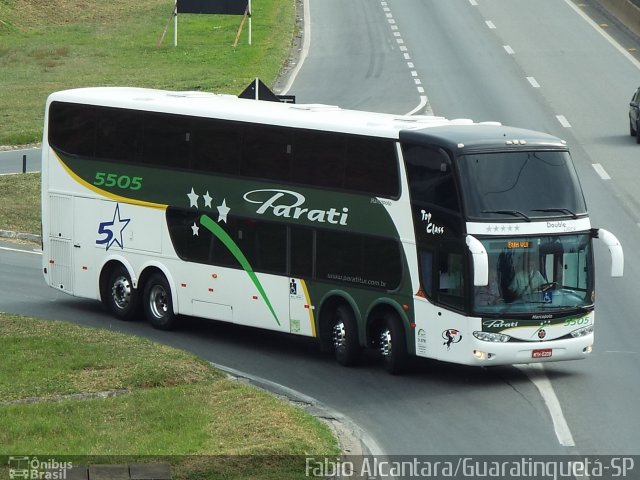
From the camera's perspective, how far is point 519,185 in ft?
65.3

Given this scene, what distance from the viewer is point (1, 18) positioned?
72.1 meters

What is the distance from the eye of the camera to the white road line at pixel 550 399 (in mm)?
16953

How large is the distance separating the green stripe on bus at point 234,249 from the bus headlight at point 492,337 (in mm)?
4139

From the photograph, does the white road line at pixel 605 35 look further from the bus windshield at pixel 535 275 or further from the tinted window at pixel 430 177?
the bus windshield at pixel 535 275

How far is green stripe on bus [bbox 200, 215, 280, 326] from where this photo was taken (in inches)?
899

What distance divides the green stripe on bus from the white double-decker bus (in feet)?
0.09

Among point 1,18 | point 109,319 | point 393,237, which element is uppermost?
point 1,18

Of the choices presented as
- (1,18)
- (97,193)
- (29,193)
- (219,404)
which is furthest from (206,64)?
(219,404)

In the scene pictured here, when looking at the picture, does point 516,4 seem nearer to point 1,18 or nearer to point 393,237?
point 1,18

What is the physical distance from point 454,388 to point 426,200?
263cm

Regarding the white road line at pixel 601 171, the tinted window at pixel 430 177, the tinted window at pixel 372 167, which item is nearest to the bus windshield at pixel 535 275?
the tinted window at pixel 430 177

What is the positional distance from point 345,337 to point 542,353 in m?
3.16

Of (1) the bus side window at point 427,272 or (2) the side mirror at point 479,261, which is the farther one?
(1) the bus side window at point 427,272

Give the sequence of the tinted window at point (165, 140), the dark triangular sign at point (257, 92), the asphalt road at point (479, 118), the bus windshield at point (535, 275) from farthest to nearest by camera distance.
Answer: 1. the dark triangular sign at point (257, 92)
2. the tinted window at point (165, 140)
3. the bus windshield at point (535, 275)
4. the asphalt road at point (479, 118)
